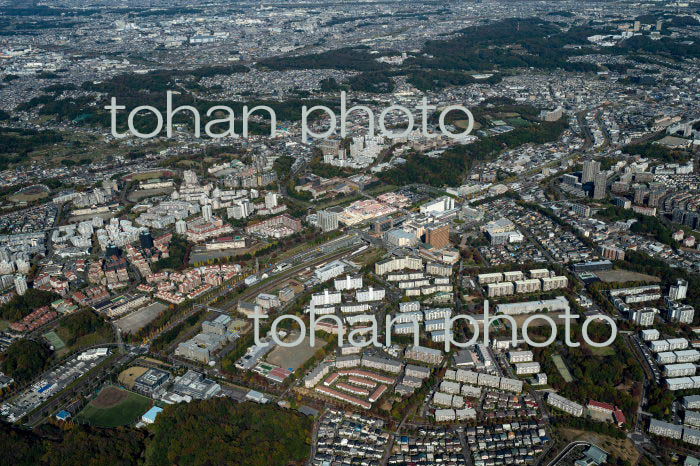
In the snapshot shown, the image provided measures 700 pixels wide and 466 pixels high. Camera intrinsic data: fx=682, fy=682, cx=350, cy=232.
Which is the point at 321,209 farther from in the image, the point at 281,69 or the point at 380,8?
the point at 380,8

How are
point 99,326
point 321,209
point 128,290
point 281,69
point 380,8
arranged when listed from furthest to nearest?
1. point 380,8
2. point 281,69
3. point 321,209
4. point 128,290
5. point 99,326

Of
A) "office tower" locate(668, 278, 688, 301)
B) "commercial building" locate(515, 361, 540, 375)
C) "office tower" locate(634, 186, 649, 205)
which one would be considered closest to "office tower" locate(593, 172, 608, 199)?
"office tower" locate(634, 186, 649, 205)

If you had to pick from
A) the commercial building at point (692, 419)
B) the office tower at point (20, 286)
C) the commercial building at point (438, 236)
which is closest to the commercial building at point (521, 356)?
the commercial building at point (692, 419)

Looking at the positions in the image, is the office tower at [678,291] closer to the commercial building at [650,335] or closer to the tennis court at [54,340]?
the commercial building at [650,335]

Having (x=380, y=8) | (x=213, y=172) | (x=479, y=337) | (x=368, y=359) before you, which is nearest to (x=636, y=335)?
(x=479, y=337)

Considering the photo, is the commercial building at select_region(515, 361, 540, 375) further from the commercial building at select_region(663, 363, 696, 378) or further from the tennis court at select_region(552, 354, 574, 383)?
the commercial building at select_region(663, 363, 696, 378)

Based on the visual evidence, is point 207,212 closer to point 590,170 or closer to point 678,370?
point 590,170

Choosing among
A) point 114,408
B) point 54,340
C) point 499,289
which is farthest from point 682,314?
point 54,340
